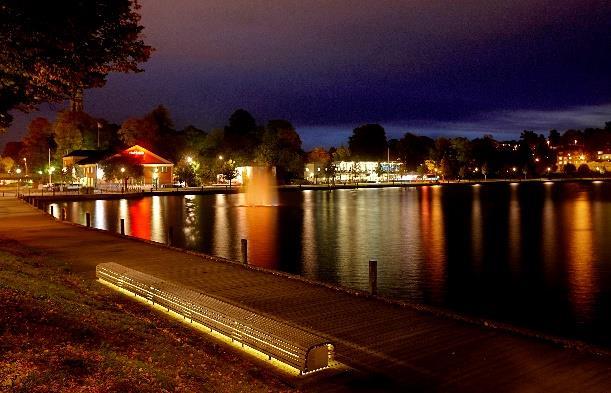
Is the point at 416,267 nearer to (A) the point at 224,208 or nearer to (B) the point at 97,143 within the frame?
(A) the point at 224,208

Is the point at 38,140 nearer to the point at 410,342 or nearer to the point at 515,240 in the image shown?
the point at 515,240

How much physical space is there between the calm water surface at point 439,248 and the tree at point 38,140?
9022cm

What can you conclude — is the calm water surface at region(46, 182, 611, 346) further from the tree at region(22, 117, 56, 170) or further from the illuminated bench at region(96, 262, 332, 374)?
the tree at region(22, 117, 56, 170)

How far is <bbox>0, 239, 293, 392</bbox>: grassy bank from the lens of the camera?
7.25 m

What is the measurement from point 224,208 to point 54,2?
4317 centimetres

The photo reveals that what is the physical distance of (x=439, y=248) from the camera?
100 feet

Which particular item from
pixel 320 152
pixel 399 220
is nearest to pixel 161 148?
pixel 320 152

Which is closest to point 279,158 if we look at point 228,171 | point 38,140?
point 228,171

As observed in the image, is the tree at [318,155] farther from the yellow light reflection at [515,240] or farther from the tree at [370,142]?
the yellow light reflection at [515,240]

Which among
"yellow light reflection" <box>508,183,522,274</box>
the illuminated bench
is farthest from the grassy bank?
"yellow light reflection" <box>508,183,522,274</box>

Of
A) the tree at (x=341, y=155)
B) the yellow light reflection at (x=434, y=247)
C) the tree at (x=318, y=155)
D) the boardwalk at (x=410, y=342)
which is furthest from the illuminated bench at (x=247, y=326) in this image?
the tree at (x=341, y=155)

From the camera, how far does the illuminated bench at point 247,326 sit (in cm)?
845

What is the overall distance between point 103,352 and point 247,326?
2.28 m

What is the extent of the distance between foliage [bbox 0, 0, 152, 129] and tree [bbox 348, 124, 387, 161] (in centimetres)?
17156
